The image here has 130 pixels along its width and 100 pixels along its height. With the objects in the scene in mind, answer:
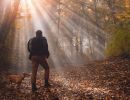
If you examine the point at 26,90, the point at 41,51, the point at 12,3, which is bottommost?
the point at 26,90

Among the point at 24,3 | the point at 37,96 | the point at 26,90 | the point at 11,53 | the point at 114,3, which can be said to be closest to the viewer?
the point at 37,96

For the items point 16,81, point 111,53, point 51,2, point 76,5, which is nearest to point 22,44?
point 51,2

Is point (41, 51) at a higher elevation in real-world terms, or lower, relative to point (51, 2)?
lower

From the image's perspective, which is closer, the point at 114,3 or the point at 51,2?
the point at 51,2

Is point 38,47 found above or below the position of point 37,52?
above

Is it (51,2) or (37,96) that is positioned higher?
(51,2)

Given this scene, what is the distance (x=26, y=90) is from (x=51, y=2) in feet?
113

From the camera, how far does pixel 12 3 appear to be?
52.0 ft

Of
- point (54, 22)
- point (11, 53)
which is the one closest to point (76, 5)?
point (54, 22)

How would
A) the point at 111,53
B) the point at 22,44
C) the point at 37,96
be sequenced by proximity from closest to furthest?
the point at 37,96
the point at 111,53
the point at 22,44

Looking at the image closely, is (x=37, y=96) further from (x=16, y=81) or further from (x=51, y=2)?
(x=51, y=2)

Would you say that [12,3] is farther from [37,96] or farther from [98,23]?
[98,23]

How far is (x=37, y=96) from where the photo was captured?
10.4 m

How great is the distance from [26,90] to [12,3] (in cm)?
572
